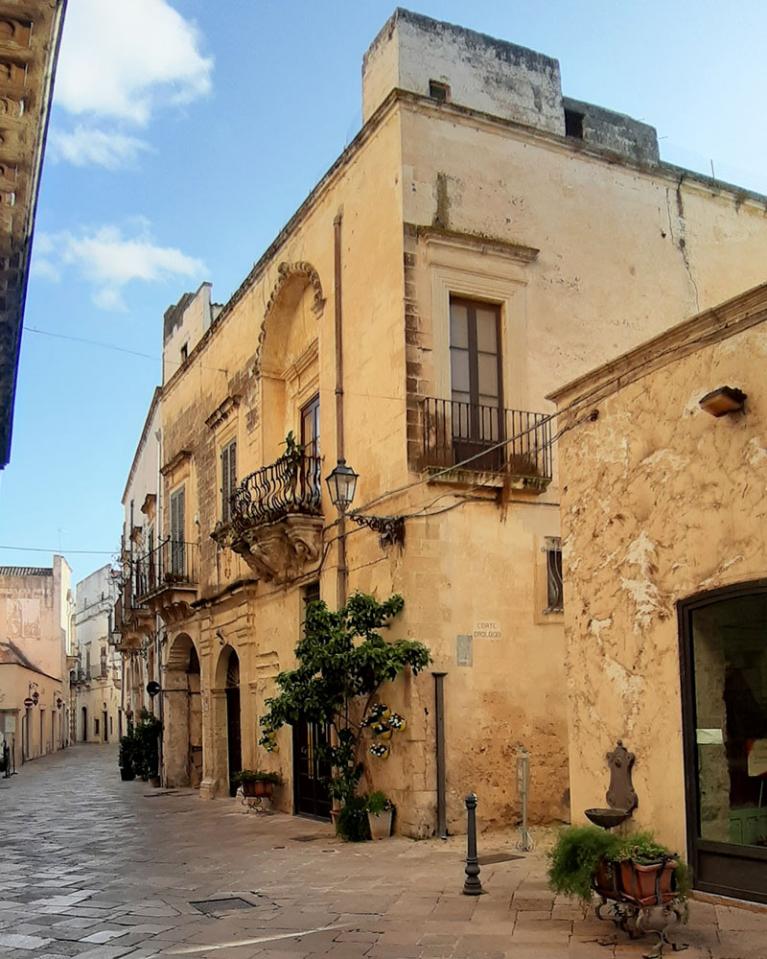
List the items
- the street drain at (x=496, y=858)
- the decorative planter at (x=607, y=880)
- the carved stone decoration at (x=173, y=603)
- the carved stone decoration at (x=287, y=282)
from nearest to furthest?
the decorative planter at (x=607, y=880) → the street drain at (x=496, y=858) → the carved stone decoration at (x=287, y=282) → the carved stone decoration at (x=173, y=603)

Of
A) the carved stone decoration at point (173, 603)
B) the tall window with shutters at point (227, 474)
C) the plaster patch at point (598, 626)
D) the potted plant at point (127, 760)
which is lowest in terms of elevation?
the potted plant at point (127, 760)

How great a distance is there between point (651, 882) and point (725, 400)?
3.34 metres

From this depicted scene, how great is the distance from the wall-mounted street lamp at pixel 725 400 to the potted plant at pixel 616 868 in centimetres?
304

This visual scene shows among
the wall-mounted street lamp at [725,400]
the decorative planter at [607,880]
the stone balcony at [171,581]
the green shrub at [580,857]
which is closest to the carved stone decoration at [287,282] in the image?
the stone balcony at [171,581]

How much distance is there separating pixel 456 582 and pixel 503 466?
1601 mm

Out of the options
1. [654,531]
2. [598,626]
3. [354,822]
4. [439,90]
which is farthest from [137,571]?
[654,531]

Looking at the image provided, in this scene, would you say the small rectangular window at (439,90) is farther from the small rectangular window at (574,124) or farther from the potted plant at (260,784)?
the potted plant at (260,784)

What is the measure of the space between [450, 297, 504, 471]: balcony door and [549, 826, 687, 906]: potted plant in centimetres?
621

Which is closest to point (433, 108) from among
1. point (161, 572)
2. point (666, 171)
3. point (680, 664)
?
point (666, 171)

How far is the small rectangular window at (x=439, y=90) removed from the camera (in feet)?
45.8

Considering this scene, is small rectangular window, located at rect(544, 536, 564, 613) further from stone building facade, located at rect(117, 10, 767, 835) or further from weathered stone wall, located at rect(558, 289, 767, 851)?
weathered stone wall, located at rect(558, 289, 767, 851)

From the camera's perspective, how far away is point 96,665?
6650cm

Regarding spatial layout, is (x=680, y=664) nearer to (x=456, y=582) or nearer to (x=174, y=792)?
(x=456, y=582)

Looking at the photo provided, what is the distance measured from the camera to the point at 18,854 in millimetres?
12742
